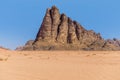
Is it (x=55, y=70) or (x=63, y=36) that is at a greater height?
(x=63, y=36)

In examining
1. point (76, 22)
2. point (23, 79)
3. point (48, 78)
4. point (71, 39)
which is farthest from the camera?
point (76, 22)

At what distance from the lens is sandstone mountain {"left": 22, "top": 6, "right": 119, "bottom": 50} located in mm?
98275

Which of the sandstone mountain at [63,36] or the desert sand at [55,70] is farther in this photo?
the sandstone mountain at [63,36]

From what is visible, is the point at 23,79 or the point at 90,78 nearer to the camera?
the point at 23,79

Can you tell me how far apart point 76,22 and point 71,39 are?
10004 mm

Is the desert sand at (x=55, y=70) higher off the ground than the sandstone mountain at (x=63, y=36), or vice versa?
the sandstone mountain at (x=63, y=36)

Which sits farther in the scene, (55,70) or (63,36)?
(63,36)

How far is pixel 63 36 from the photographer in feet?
350

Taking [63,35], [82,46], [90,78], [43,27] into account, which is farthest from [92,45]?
[90,78]

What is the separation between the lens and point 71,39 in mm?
105188

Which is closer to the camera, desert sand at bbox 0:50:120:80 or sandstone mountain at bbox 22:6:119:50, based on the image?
desert sand at bbox 0:50:120:80

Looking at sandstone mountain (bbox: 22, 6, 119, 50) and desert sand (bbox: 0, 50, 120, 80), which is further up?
sandstone mountain (bbox: 22, 6, 119, 50)

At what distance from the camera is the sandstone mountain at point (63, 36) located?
98275mm

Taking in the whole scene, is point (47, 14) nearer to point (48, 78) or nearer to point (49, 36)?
point (49, 36)
